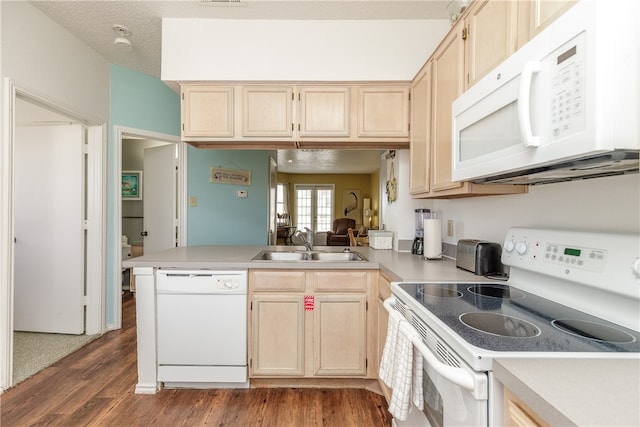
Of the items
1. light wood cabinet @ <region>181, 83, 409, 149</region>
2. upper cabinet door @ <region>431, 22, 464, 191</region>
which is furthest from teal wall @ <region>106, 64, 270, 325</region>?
upper cabinet door @ <region>431, 22, 464, 191</region>

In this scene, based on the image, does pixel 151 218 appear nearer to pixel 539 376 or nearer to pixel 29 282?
pixel 29 282

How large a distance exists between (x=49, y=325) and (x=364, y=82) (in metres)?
3.47

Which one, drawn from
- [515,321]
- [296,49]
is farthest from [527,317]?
[296,49]

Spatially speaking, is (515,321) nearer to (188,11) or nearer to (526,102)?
(526,102)

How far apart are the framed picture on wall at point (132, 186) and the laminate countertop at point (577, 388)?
5303 millimetres

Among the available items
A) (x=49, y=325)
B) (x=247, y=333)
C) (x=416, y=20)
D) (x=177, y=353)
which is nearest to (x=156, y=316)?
(x=177, y=353)

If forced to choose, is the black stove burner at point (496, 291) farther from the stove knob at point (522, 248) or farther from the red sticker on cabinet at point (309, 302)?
the red sticker on cabinet at point (309, 302)

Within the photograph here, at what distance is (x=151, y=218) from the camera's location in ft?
12.3

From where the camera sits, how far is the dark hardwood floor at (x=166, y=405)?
1.72m

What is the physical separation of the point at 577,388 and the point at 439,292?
0.69 metres

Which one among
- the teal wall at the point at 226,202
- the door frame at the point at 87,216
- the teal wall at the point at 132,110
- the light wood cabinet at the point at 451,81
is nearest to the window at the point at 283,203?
the teal wall at the point at 226,202

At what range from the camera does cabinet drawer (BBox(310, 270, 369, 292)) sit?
2.00 meters

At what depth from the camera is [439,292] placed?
1.26 m

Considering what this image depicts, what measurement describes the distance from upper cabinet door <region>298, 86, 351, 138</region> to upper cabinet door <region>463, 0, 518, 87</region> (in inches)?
38.1
